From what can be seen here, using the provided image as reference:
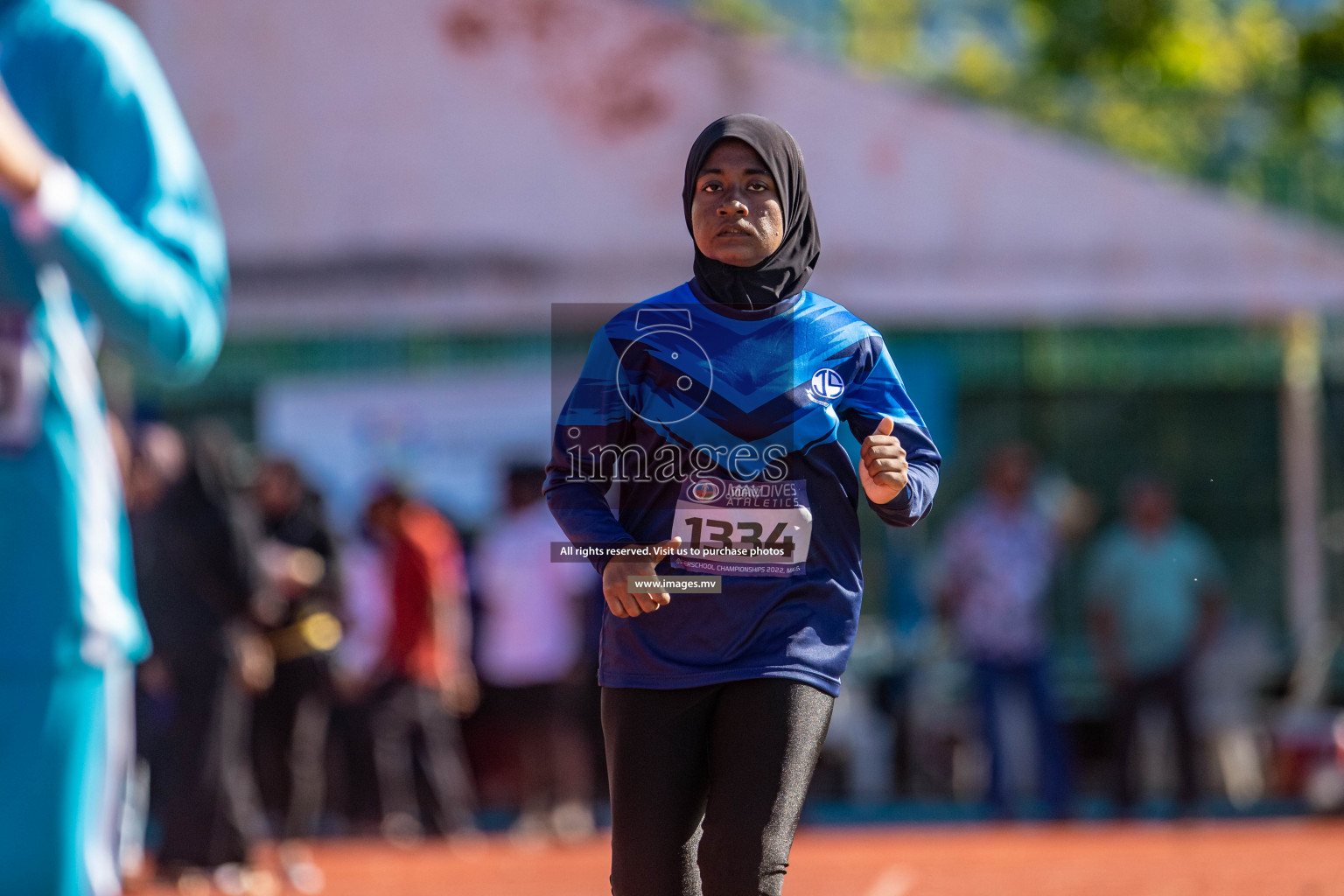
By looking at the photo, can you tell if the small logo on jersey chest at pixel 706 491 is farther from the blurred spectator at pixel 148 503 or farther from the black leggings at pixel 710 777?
the blurred spectator at pixel 148 503

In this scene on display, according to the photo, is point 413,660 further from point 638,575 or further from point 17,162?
point 17,162

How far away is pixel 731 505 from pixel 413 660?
25.7ft

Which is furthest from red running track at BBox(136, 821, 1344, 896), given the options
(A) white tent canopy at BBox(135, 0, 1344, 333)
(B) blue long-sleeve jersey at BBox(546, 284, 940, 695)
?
(B) blue long-sleeve jersey at BBox(546, 284, 940, 695)

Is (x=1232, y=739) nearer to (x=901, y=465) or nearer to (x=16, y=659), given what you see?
(x=901, y=465)

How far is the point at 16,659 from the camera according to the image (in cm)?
210

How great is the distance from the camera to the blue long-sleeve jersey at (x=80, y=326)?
2104 mm

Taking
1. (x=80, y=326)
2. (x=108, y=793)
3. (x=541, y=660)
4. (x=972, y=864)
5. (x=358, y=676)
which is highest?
(x=80, y=326)

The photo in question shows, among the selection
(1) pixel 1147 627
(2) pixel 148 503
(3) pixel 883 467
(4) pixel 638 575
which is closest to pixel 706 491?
(4) pixel 638 575

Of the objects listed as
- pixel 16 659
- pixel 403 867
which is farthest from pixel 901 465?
pixel 403 867

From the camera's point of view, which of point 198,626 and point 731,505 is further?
point 198,626

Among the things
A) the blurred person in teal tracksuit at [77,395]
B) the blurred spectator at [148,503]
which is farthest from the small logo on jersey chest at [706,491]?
the blurred spectator at [148,503]

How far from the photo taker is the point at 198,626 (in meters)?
8.70

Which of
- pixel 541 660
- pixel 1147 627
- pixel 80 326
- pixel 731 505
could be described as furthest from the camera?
pixel 1147 627

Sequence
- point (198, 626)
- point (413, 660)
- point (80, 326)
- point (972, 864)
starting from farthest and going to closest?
1. point (413, 660)
2. point (972, 864)
3. point (198, 626)
4. point (80, 326)
